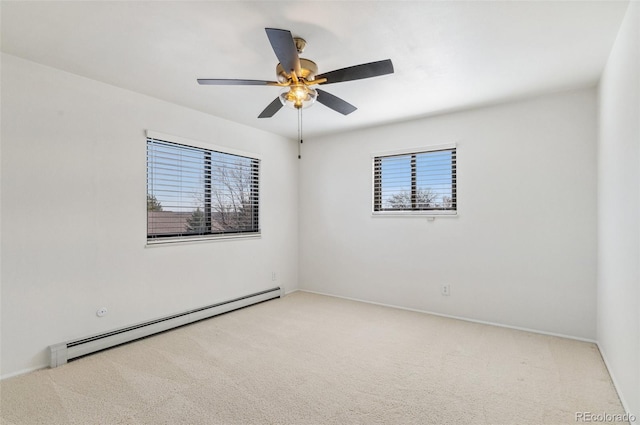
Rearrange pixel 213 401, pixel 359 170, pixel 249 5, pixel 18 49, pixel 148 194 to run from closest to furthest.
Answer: pixel 249 5, pixel 213 401, pixel 18 49, pixel 148 194, pixel 359 170

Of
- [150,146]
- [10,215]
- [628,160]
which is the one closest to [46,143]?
[10,215]

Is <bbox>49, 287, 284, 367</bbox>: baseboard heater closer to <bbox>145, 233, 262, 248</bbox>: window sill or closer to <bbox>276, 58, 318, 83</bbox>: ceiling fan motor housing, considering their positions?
<bbox>145, 233, 262, 248</bbox>: window sill

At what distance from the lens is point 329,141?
486cm

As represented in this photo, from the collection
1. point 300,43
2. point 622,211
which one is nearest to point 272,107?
point 300,43

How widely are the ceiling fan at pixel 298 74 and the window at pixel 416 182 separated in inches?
74.5

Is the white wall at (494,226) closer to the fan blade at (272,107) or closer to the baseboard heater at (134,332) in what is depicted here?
the baseboard heater at (134,332)

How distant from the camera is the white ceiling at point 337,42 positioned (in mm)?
1881

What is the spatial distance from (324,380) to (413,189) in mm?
2669

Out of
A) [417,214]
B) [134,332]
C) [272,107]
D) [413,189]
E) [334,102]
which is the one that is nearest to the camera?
[334,102]

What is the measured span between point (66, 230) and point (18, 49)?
1.42m

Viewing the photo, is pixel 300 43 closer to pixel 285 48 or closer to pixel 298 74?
pixel 298 74

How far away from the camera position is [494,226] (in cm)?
353

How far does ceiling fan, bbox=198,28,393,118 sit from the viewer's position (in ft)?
5.98

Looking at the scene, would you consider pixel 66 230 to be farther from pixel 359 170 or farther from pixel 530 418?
pixel 530 418
